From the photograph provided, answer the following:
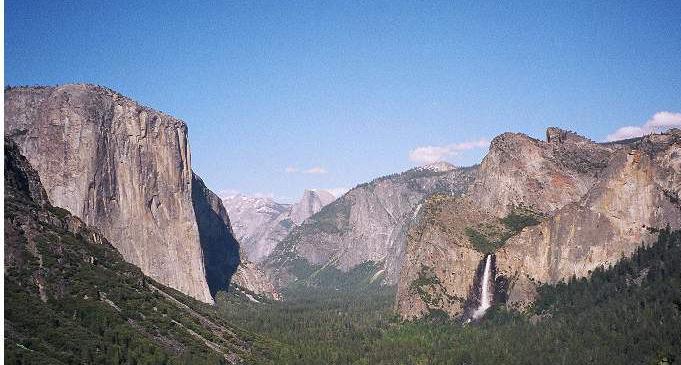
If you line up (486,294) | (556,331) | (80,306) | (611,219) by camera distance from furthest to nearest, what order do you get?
(486,294)
(611,219)
(556,331)
(80,306)

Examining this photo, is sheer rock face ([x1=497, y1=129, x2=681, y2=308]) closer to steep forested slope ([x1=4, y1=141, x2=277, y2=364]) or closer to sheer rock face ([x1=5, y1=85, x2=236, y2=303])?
steep forested slope ([x1=4, y1=141, x2=277, y2=364])

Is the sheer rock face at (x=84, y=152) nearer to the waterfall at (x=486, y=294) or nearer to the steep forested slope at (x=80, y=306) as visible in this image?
the steep forested slope at (x=80, y=306)

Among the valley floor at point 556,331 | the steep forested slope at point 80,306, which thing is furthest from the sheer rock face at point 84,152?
the steep forested slope at point 80,306

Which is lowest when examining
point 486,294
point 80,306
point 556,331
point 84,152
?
point 556,331

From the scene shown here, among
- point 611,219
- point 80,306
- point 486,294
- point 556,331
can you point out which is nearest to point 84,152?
point 80,306

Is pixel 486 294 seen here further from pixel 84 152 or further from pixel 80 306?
pixel 80 306

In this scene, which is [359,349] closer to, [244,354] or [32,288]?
[244,354]

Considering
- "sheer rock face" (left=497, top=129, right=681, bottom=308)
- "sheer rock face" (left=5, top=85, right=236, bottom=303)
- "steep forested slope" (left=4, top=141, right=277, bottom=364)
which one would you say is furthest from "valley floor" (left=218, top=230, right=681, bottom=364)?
"sheer rock face" (left=5, top=85, right=236, bottom=303)

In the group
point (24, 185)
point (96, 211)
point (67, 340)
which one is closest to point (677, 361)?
point (67, 340)
